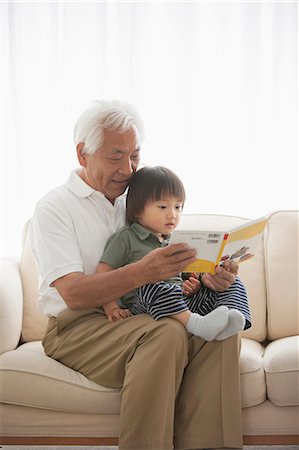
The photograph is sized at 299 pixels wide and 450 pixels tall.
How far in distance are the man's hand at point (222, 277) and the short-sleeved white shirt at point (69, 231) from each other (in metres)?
0.38

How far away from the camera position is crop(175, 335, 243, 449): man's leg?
2029 mm

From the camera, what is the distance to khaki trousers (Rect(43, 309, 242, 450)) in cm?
197

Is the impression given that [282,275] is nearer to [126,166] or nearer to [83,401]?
[126,166]

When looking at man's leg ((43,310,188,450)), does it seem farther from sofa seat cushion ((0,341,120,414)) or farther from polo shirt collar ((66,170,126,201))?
polo shirt collar ((66,170,126,201))

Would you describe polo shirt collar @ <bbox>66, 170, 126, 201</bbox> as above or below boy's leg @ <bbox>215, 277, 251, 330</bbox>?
above

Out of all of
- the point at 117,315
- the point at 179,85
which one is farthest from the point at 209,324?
the point at 179,85

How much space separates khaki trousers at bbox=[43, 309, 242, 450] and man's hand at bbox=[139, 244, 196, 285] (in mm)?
142

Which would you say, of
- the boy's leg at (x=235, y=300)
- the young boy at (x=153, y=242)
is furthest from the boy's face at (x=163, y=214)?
the boy's leg at (x=235, y=300)

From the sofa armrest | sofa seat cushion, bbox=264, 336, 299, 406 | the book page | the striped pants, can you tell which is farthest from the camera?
the sofa armrest

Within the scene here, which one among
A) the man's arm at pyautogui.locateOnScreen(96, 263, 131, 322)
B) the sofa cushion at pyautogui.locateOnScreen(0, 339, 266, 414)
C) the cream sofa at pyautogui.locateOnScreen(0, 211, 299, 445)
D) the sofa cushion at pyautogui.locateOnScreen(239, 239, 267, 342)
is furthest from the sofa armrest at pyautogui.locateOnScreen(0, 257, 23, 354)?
the sofa cushion at pyautogui.locateOnScreen(239, 239, 267, 342)

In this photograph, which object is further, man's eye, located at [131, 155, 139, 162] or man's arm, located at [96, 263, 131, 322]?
man's eye, located at [131, 155, 139, 162]

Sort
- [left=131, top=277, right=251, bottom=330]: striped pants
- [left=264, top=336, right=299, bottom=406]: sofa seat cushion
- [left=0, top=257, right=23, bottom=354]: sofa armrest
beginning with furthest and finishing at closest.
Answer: [left=0, top=257, right=23, bottom=354]: sofa armrest < [left=264, top=336, right=299, bottom=406]: sofa seat cushion < [left=131, top=277, right=251, bottom=330]: striped pants

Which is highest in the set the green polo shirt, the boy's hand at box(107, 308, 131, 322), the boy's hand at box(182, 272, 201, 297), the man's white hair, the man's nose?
the man's white hair

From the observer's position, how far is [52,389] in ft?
6.98
